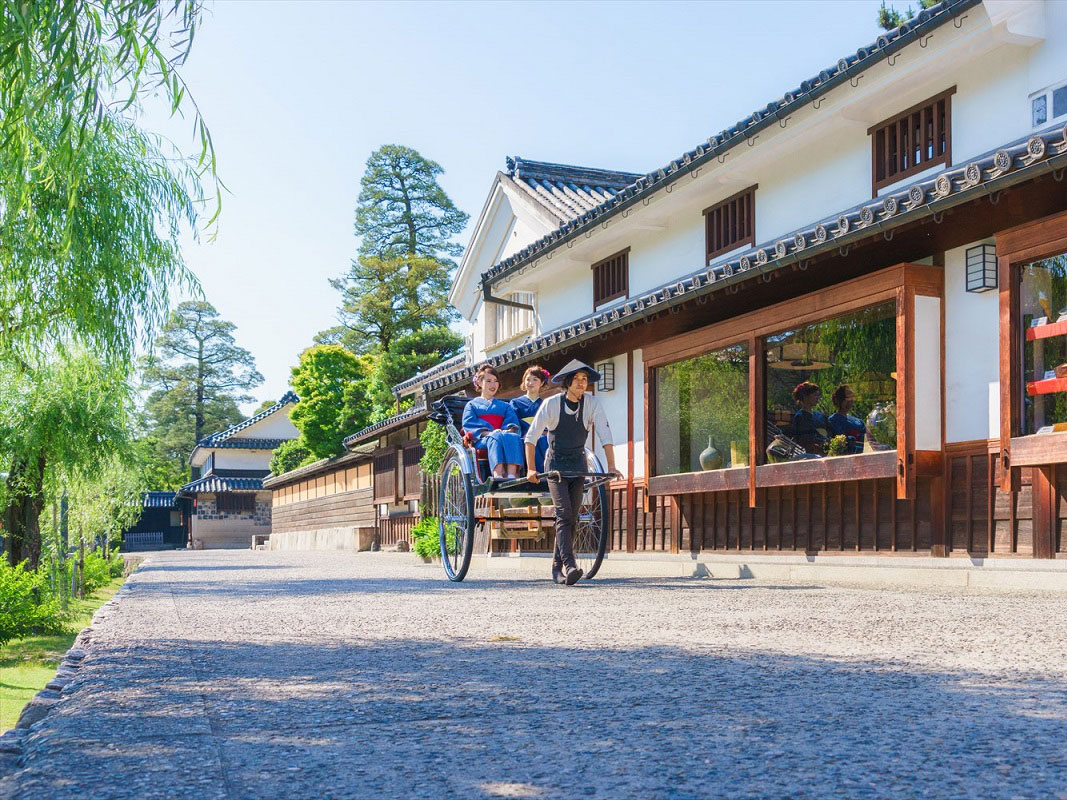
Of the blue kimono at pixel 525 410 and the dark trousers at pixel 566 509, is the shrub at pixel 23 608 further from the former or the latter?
the dark trousers at pixel 566 509

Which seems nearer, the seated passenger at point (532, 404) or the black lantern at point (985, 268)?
the black lantern at point (985, 268)

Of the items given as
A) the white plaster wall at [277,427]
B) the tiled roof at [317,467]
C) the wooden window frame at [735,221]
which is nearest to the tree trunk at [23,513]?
the wooden window frame at [735,221]

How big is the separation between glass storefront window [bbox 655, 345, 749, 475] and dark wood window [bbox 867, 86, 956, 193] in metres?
2.28

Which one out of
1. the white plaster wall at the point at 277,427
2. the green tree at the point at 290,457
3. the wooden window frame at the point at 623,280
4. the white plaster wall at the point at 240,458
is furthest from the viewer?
the white plaster wall at the point at 277,427

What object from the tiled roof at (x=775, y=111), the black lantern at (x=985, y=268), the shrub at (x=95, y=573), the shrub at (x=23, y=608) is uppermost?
the tiled roof at (x=775, y=111)

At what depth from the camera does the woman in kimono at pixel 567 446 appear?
27.5 feet

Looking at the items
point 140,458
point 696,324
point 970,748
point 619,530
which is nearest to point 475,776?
point 970,748

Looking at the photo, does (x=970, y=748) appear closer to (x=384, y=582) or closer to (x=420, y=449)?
(x=384, y=582)

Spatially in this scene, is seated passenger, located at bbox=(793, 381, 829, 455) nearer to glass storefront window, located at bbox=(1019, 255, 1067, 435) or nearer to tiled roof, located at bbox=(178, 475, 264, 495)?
glass storefront window, located at bbox=(1019, 255, 1067, 435)

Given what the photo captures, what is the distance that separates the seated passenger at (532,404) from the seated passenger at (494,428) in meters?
0.08

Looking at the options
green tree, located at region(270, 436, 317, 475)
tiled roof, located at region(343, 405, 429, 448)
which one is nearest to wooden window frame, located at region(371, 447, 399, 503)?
tiled roof, located at region(343, 405, 429, 448)

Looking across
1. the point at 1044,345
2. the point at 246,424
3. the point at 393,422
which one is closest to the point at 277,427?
the point at 246,424

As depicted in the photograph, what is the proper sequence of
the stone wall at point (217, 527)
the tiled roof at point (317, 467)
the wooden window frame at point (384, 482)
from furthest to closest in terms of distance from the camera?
the stone wall at point (217, 527), the tiled roof at point (317, 467), the wooden window frame at point (384, 482)

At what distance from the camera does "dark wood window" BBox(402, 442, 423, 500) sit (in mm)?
26292
